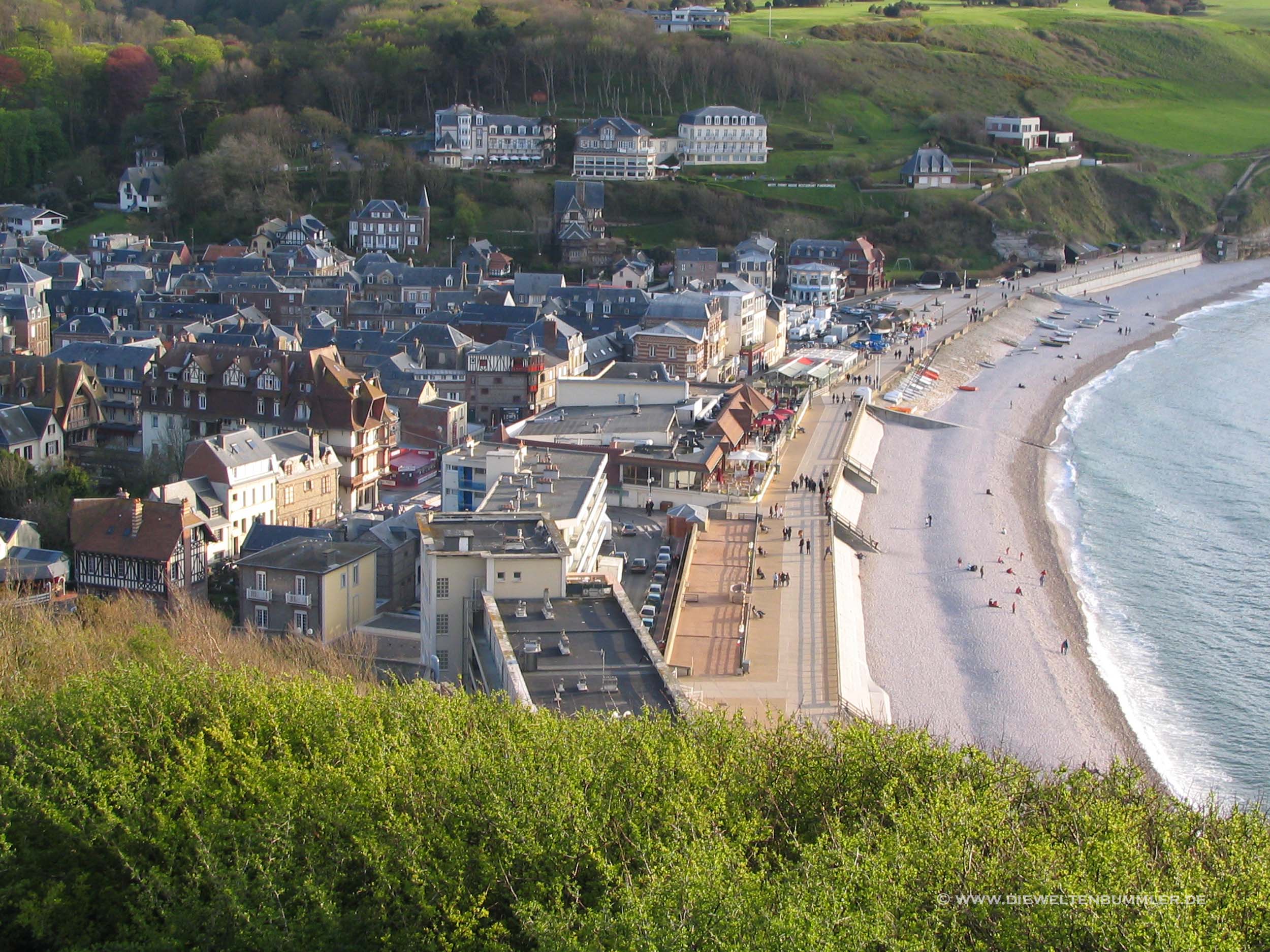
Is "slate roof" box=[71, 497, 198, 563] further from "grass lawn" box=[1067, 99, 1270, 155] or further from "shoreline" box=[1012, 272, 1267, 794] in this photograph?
"grass lawn" box=[1067, 99, 1270, 155]

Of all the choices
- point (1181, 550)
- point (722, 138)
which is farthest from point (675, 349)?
point (722, 138)

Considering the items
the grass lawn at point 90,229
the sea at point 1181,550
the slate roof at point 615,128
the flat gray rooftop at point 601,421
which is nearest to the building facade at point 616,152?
the slate roof at point 615,128

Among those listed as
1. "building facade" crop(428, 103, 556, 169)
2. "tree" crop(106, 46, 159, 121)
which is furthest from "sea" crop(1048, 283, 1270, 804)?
"tree" crop(106, 46, 159, 121)

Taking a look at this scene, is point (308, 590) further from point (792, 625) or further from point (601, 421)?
point (601, 421)

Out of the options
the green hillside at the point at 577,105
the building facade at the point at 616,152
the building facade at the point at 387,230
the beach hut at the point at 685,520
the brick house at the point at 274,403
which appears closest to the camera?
the beach hut at the point at 685,520

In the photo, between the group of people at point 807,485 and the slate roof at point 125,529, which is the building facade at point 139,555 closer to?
the slate roof at point 125,529

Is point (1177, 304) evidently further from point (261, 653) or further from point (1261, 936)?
point (1261, 936)

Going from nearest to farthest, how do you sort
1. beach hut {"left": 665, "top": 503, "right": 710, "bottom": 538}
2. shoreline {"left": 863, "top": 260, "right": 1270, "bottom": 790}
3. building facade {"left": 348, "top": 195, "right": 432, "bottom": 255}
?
shoreline {"left": 863, "top": 260, "right": 1270, "bottom": 790}, beach hut {"left": 665, "top": 503, "right": 710, "bottom": 538}, building facade {"left": 348, "top": 195, "right": 432, "bottom": 255}
